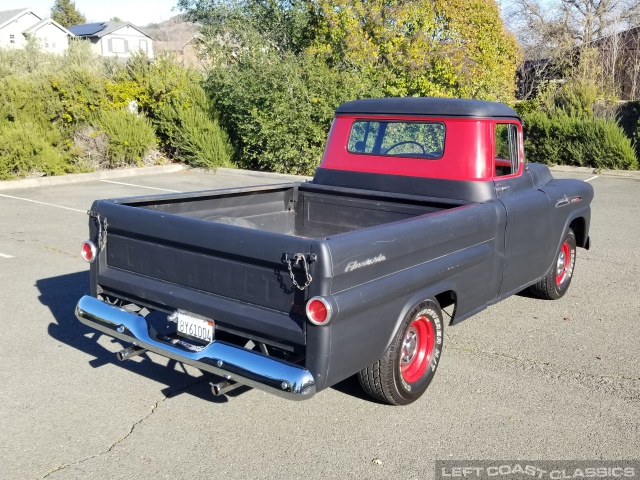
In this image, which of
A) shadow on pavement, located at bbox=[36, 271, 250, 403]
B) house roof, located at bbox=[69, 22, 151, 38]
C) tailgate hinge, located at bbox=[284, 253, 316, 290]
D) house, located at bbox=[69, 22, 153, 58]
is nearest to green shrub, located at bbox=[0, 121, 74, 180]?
shadow on pavement, located at bbox=[36, 271, 250, 403]

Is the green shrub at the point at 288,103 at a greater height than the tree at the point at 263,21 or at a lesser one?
lesser

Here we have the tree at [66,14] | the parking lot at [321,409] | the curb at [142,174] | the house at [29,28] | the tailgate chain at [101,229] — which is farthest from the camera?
the tree at [66,14]

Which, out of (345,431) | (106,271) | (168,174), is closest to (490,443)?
(345,431)

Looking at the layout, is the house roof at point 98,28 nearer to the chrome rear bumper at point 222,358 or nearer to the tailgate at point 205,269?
the tailgate at point 205,269

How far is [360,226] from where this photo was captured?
5.69 meters

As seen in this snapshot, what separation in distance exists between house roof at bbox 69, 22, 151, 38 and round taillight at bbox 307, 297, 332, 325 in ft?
250

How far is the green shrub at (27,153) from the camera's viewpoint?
1423 centimetres

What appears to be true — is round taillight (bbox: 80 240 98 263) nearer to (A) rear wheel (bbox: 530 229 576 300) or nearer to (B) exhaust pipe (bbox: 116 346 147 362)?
(B) exhaust pipe (bbox: 116 346 147 362)

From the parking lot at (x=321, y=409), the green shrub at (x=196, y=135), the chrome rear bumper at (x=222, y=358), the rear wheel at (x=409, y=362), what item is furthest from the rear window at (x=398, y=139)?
the green shrub at (x=196, y=135)

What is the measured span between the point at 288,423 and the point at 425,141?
2.73 metres

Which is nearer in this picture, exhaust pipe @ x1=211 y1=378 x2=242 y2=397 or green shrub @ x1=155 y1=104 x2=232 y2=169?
exhaust pipe @ x1=211 y1=378 x2=242 y2=397

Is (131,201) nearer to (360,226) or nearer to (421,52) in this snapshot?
(360,226)

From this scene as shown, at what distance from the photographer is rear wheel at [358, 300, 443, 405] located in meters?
4.09

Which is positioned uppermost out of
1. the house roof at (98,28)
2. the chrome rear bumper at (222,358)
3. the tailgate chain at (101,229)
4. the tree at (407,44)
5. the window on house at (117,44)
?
the house roof at (98,28)
